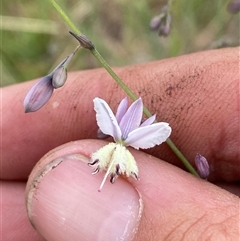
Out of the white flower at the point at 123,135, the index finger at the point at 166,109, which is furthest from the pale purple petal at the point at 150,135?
the index finger at the point at 166,109

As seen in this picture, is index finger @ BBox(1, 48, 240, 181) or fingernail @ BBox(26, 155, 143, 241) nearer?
fingernail @ BBox(26, 155, 143, 241)

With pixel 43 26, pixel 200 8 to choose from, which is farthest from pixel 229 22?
pixel 43 26

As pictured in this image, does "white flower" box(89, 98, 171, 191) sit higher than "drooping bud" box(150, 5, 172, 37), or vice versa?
"drooping bud" box(150, 5, 172, 37)

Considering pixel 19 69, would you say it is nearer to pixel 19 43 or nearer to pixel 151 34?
pixel 19 43

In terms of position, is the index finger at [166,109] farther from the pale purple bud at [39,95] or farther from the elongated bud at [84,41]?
the elongated bud at [84,41]

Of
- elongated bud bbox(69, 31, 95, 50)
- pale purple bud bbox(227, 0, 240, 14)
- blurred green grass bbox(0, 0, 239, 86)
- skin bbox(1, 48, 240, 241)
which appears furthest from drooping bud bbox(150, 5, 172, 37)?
elongated bud bbox(69, 31, 95, 50)

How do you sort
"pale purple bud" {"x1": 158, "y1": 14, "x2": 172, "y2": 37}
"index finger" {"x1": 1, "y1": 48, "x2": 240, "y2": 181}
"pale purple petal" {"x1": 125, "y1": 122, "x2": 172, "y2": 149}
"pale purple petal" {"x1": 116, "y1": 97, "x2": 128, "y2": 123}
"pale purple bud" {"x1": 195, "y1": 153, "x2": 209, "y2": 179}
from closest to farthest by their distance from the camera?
"pale purple petal" {"x1": 125, "y1": 122, "x2": 172, "y2": 149}
"pale purple petal" {"x1": 116, "y1": 97, "x2": 128, "y2": 123}
"pale purple bud" {"x1": 195, "y1": 153, "x2": 209, "y2": 179}
"index finger" {"x1": 1, "y1": 48, "x2": 240, "y2": 181}
"pale purple bud" {"x1": 158, "y1": 14, "x2": 172, "y2": 37}

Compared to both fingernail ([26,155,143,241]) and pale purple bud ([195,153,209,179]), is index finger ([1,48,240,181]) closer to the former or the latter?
pale purple bud ([195,153,209,179])
